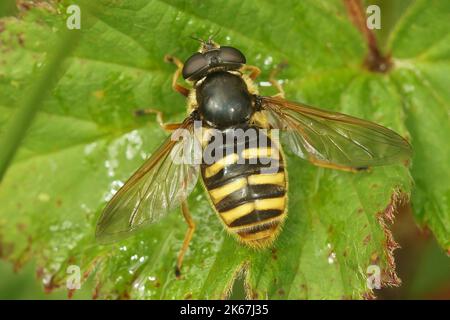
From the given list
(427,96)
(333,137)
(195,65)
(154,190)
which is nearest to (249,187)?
(154,190)

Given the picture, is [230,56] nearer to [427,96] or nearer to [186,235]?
[186,235]

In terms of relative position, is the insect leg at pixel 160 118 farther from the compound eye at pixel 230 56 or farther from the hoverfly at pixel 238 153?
the compound eye at pixel 230 56

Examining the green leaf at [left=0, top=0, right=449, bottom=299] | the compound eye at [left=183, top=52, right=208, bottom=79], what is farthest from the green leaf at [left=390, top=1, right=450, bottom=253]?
the compound eye at [left=183, top=52, right=208, bottom=79]

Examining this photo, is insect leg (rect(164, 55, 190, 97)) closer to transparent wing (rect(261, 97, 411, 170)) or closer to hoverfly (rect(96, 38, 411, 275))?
hoverfly (rect(96, 38, 411, 275))

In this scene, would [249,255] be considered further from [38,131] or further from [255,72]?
[38,131]

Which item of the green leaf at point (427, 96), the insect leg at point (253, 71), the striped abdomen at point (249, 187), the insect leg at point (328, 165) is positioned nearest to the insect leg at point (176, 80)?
the insect leg at point (253, 71)

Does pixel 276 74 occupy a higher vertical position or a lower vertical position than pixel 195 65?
higher

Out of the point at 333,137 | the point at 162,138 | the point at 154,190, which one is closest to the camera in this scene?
the point at 154,190

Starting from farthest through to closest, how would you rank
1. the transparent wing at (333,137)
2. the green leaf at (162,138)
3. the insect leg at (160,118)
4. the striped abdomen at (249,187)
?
the insect leg at (160,118) < the green leaf at (162,138) < the transparent wing at (333,137) < the striped abdomen at (249,187)
